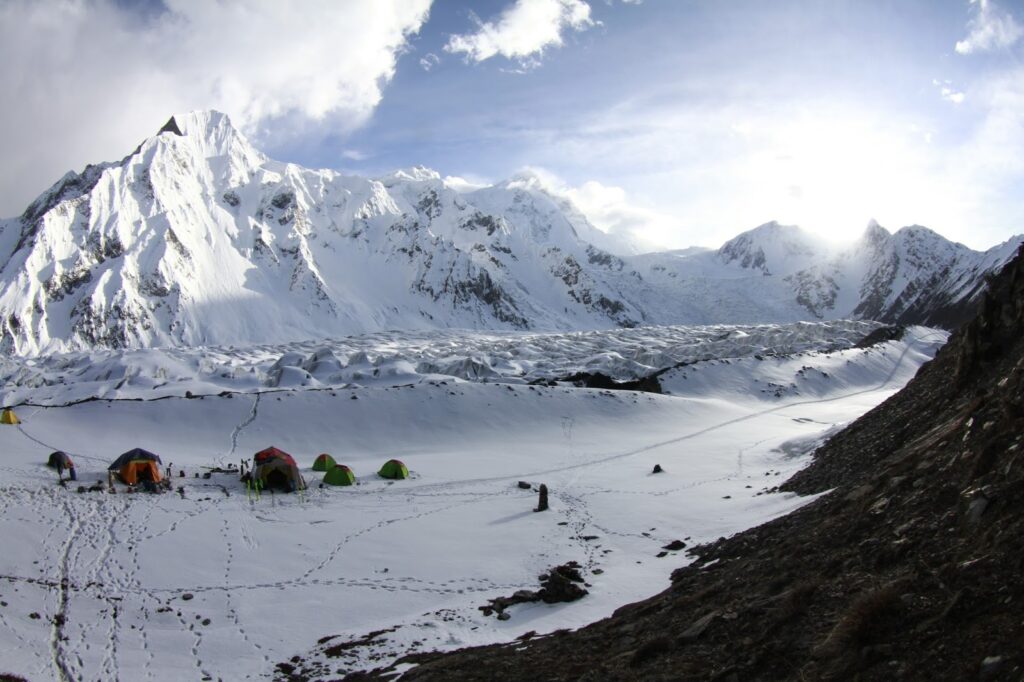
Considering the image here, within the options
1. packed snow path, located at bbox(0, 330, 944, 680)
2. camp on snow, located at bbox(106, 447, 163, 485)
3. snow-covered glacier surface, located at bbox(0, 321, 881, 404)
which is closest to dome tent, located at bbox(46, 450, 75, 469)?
packed snow path, located at bbox(0, 330, 944, 680)

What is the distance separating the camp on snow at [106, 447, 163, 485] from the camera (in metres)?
30.4

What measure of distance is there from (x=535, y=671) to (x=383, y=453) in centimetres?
3173

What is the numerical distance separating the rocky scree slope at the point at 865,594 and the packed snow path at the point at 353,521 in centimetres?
331

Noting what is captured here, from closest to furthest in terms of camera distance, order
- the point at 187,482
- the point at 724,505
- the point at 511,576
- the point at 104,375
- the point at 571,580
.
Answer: the point at 571,580 < the point at 511,576 < the point at 724,505 < the point at 187,482 < the point at 104,375

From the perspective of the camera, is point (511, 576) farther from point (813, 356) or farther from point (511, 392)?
point (813, 356)

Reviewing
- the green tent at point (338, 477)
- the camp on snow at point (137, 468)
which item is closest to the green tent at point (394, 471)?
the green tent at point (338, 477)

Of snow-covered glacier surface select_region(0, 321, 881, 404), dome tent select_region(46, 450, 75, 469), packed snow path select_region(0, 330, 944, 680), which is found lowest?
packed snow path select_region(0, 330, 944, 680)

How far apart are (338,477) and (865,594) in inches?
1086

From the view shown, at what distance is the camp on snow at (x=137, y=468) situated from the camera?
3042cm

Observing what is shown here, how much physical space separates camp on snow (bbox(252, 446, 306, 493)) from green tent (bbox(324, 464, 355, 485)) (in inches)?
58.4

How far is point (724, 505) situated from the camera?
24.6m

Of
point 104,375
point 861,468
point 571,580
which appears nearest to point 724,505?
point 861,468

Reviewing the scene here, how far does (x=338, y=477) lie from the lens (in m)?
32.7

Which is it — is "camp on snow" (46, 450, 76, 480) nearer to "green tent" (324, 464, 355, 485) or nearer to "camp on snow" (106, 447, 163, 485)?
"camp on snow" (106, 447, 163, 485)
